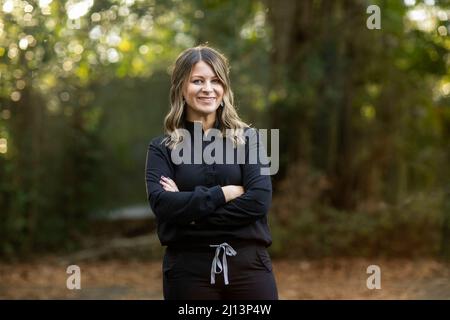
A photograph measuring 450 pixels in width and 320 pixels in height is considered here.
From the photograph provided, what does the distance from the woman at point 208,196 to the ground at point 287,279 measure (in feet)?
15.7

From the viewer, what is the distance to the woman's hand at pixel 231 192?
12.0ft

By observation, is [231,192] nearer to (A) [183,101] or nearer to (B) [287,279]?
(A) [183,101]

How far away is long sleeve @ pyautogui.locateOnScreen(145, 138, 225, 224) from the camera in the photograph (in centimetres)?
356

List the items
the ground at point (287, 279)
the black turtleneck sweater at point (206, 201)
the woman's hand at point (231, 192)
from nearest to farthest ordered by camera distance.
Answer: the black turtleneck sweater at point (206, 201) < the woman's hand at point (231, 192) < the ground at point (287, 279)

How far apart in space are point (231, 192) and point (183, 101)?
0.55m

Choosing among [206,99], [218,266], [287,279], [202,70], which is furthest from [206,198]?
[287,279]

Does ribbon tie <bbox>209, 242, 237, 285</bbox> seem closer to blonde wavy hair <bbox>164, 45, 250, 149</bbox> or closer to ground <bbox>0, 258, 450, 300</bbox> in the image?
blonde wavy hair <bbox>164, 45, 250, 149</bbox>

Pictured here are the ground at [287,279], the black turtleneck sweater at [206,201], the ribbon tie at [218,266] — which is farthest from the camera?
the ground at [287,279]

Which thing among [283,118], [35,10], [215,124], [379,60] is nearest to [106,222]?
[283,118]

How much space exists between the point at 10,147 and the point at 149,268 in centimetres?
301

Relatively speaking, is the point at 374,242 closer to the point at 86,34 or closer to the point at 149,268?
the point at 149,268

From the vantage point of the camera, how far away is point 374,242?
11609 mm

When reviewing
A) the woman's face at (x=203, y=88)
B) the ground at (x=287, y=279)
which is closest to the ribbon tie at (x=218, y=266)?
the woman's face at (x=203, y=88)

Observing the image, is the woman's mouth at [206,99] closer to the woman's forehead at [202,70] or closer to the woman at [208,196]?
the woman at [208,196]
